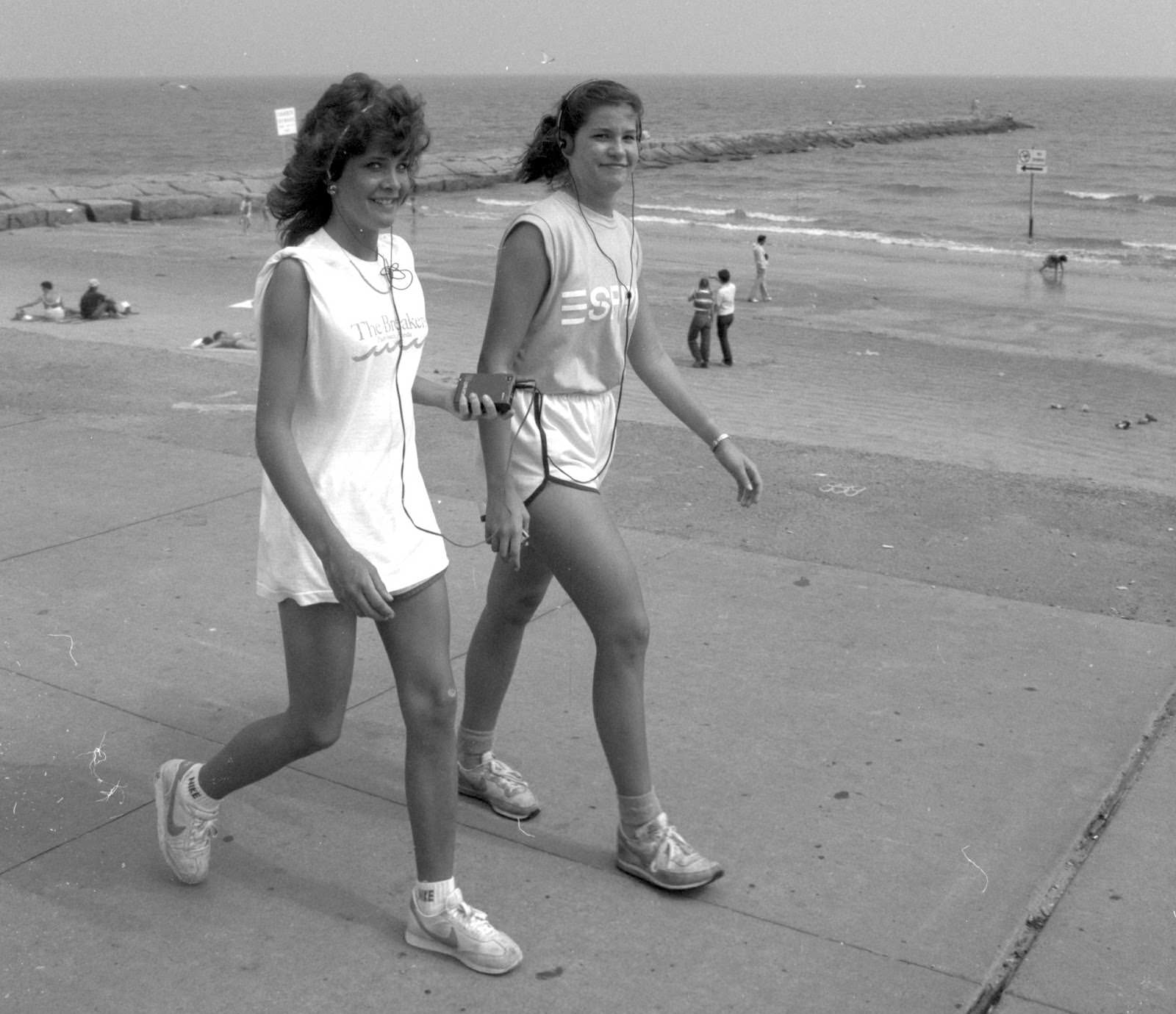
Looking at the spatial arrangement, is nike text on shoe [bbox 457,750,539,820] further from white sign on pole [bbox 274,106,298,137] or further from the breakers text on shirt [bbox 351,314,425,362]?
white sign on pole [bbox 274,106,298,137]

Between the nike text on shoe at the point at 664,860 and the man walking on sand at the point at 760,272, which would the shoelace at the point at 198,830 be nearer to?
the nike text on shoe at the point at 664,860

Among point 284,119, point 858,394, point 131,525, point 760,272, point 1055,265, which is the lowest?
point 858,394

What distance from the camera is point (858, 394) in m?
12.7

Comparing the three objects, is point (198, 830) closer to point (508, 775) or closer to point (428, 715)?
point (428, 715)

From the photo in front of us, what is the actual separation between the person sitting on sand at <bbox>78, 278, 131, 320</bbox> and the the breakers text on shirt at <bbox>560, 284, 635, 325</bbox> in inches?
512

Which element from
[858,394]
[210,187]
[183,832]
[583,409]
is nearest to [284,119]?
[210,187]

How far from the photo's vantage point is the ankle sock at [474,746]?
3.69m

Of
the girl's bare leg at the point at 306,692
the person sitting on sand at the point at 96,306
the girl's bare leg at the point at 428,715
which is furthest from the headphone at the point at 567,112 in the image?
the person sitting on sand at the point at 96,306

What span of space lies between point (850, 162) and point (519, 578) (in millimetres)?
69532

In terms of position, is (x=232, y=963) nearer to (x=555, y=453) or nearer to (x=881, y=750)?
(x=555, y=453)

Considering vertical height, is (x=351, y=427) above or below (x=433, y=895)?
above

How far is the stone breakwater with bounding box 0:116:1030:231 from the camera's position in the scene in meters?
32.2

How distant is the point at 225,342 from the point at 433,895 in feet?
34.7

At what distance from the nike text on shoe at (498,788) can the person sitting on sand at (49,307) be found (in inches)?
506
